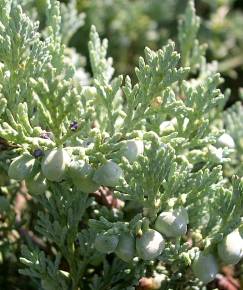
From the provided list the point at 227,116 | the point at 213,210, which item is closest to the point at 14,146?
the point at 213,210

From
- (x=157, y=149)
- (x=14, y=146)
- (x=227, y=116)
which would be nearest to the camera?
(x=157, y=149)

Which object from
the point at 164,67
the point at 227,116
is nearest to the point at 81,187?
the point at 164,67

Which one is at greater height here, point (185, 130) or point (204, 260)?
point (185, 130)

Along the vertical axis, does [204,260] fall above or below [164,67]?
below

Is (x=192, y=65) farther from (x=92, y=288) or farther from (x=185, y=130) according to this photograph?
(x=92, y=288)

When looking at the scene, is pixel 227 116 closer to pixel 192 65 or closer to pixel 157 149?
pixel 192 65

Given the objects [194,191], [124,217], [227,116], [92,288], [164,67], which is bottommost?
[92,288]

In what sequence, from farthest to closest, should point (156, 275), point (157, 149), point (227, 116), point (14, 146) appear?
point (227, 116) < point (156, 275) < point (14, 146) < point (157, 149)

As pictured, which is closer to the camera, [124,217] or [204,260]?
[204,260]

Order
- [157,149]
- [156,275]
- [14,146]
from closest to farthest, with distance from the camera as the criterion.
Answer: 1. [157,149]
2. [14,146]
3. [156,275]
